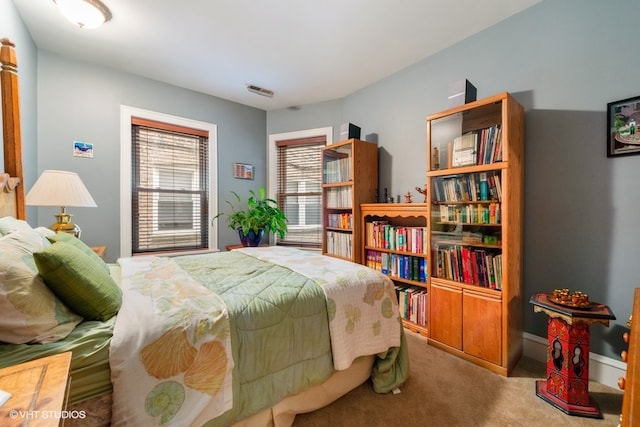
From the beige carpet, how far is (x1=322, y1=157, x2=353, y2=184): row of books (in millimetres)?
2060

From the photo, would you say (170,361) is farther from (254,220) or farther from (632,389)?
(254,220)

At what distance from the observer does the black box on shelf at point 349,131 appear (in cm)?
315

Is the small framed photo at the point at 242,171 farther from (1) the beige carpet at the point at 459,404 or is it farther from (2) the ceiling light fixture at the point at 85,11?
(1) the beige carpet at the point at 459,404

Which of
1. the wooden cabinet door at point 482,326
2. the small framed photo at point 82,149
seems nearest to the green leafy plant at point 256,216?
the small framed photo at point 82,149

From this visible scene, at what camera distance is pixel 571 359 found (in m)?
1.50

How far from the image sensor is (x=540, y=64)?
1981mm

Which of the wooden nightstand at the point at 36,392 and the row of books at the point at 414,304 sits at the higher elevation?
the wooden nightstand at the point at 36,392

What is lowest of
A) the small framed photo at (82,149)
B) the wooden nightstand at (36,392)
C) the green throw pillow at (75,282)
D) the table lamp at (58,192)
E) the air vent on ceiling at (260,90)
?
the wooden nightstand at (36,392)

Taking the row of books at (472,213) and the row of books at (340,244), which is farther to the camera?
the row of books at (340,244)

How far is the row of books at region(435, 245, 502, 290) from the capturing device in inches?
74.9

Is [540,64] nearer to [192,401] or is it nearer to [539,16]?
[539,16]

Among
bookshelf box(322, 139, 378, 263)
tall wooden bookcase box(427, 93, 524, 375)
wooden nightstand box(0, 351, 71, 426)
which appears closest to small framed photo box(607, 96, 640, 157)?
tall wooden bookcase box(427, 93, 524, 375)

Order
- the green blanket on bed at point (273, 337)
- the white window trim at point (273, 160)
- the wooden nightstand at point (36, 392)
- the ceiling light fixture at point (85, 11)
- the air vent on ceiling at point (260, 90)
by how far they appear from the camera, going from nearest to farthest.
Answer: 1. the wooden nightstand at point (36, 392)
2. the green blanket on bed at point (273, 337)
3. the ceiling light fixture at point (85, 11)
4. the air vent on ceiling at point (260, 90)
5. the white window trim at point (273, 160)

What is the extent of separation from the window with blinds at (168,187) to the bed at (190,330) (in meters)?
1.41
